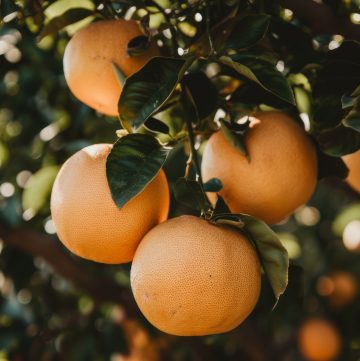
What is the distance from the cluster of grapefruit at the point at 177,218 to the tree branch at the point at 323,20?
0.84ft

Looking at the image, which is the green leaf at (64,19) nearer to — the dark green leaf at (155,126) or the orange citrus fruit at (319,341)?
the dark green leaf at (155,126)

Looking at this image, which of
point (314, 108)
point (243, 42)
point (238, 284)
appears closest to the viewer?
point (238, 284)

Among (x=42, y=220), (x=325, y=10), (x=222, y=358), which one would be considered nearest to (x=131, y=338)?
(x=222, y=358)

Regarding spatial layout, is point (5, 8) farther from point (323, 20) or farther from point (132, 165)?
point (323, 20)

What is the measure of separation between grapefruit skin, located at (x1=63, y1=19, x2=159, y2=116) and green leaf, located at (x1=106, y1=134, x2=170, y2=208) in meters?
0.21

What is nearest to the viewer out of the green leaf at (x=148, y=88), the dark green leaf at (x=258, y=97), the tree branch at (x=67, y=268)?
the green leaf at (x=148, y=88)

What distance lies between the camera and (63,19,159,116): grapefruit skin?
121cm

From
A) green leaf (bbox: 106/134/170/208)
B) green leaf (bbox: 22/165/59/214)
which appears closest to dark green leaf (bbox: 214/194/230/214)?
green leaf (bbox: 106/134/170/208)

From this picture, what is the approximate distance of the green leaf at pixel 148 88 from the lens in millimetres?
1054

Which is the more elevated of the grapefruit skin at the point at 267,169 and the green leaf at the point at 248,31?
the green leaf at the point at 248,31

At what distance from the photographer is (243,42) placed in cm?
114

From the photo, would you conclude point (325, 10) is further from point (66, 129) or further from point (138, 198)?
point (66, 129)

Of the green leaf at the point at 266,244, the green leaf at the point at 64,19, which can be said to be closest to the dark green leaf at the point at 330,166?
the green leaf at the point at 266,244

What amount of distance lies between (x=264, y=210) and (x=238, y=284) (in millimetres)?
248
